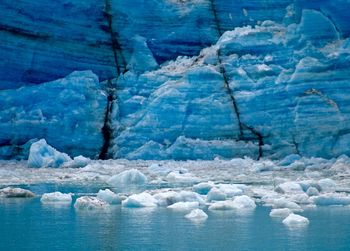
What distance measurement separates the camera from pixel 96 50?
1892 cm

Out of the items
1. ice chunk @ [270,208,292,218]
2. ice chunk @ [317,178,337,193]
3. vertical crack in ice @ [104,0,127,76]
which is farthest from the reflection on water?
vertical crack in ice @ [104,0,127,76]

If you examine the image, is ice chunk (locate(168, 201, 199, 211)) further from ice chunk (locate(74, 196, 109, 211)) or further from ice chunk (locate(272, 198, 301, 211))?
ice chunk (locate(272, 198, 301, 211))

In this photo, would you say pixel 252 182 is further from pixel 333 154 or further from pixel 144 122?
pixel 144 122

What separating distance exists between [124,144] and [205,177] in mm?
4646

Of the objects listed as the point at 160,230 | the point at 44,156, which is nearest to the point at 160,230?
the point at 160,230

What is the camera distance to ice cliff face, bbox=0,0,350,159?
668 inches

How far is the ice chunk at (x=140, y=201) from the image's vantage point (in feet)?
28.7

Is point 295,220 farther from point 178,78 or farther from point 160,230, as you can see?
point 178,78

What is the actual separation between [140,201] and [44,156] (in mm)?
7753

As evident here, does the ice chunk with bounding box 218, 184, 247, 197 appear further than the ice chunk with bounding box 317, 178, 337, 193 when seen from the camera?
No

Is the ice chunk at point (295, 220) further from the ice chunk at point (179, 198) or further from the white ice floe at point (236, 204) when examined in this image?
the ice chunk at point (179, 198)

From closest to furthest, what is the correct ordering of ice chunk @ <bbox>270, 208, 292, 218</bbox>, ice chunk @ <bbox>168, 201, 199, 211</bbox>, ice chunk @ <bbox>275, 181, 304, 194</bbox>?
ice chunk @ <bbox>270, 208, 292, 218</bbox> < ice chunk @ <bbox>168, 201, 199, 211</bbox> < ice chunk @ <bbox>275, 181, 304, 194</bbox>

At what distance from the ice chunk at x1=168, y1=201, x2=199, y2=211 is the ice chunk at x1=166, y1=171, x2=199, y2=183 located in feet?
11.8

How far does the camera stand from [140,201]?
8.80 m
